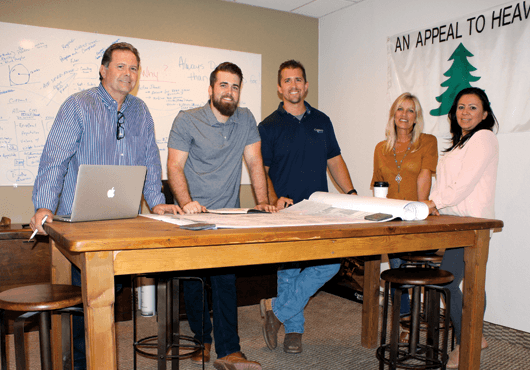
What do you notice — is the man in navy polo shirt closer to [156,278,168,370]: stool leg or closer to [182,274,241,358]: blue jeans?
[182,274,241,358]: blue jeans

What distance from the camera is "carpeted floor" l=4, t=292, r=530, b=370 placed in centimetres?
260

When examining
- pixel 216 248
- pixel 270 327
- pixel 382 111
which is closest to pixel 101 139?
pixel 216 248

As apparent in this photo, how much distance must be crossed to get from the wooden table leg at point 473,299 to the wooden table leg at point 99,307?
4.86 feet

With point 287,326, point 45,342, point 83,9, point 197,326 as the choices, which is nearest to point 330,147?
point 287,326

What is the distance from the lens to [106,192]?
167cm

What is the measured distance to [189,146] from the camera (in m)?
2.56

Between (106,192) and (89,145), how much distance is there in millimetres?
528

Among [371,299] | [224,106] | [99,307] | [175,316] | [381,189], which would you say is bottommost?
[371,299]

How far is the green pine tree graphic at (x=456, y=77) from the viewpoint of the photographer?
3.33 meters

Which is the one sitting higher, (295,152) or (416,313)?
(295,152)

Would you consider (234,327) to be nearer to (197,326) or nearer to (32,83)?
(197,326)

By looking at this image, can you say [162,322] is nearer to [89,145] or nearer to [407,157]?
[89,145]

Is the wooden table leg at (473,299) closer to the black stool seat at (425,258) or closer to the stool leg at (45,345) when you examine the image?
the black stool seat at (425,258)

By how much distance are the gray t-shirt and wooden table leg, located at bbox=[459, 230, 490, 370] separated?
1282 mm
